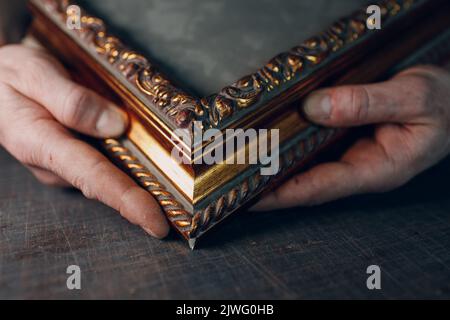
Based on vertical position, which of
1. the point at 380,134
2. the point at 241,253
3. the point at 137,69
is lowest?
the point at 241,253

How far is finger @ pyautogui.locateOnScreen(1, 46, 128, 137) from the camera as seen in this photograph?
76cm

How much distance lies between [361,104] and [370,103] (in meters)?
0.02

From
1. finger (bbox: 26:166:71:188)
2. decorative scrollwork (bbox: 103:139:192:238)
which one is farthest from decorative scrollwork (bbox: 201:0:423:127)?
finger (bbox: 26:166:71:188)

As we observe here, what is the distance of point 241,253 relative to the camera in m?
0.64

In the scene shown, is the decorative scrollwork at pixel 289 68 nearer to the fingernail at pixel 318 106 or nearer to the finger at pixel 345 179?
the fingernail at pixel 318 106

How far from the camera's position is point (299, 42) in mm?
813

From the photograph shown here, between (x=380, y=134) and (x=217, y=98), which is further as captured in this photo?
(x=380, y=134)

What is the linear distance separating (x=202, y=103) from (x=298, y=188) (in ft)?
0.69

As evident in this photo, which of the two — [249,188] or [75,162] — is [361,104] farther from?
[75,162]

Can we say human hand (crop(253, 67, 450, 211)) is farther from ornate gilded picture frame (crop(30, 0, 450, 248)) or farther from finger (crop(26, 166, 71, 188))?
finger (crop(26, 166, 71, 188))

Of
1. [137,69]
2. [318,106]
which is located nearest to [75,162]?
[137,69]

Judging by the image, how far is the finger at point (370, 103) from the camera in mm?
742

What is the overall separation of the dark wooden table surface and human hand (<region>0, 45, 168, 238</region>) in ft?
0.16
